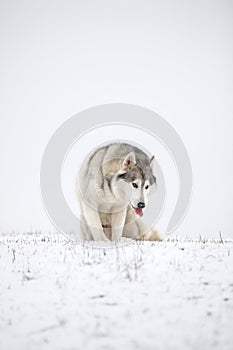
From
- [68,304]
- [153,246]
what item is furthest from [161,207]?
[68,304]

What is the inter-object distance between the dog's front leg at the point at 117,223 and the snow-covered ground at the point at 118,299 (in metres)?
2.44

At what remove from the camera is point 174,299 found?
630 cm

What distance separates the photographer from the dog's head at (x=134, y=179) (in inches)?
429

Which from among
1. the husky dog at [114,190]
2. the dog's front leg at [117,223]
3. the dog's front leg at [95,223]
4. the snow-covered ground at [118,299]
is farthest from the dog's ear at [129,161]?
the snow-covered ground at [118,299]

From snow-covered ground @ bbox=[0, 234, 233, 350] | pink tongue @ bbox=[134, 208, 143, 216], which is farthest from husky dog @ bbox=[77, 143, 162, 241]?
snow-covered ground @ bbox=[0, 234, 233, 350]

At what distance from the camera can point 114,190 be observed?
11297 mm

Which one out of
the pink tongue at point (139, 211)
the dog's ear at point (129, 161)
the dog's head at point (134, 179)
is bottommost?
the pink tongue at point (139, 211)

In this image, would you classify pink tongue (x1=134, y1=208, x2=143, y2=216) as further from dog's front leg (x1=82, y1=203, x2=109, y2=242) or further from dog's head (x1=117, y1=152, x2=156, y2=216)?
dog's front leg (x1=82, y1=203, x2=109, y2=242)

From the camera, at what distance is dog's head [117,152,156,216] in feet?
35.8

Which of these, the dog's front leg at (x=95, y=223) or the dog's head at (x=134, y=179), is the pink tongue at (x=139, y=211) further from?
the dog's front leg at (x=95, y=223)

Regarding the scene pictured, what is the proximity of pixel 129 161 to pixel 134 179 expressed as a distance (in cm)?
56

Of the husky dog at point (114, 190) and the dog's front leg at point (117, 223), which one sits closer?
the husky dog at point (114, 190)

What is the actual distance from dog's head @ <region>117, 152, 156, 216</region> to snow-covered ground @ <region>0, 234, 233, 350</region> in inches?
78.7

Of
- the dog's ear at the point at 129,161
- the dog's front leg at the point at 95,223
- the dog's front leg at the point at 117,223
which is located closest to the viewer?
the dog's ear at the point at 129,161
